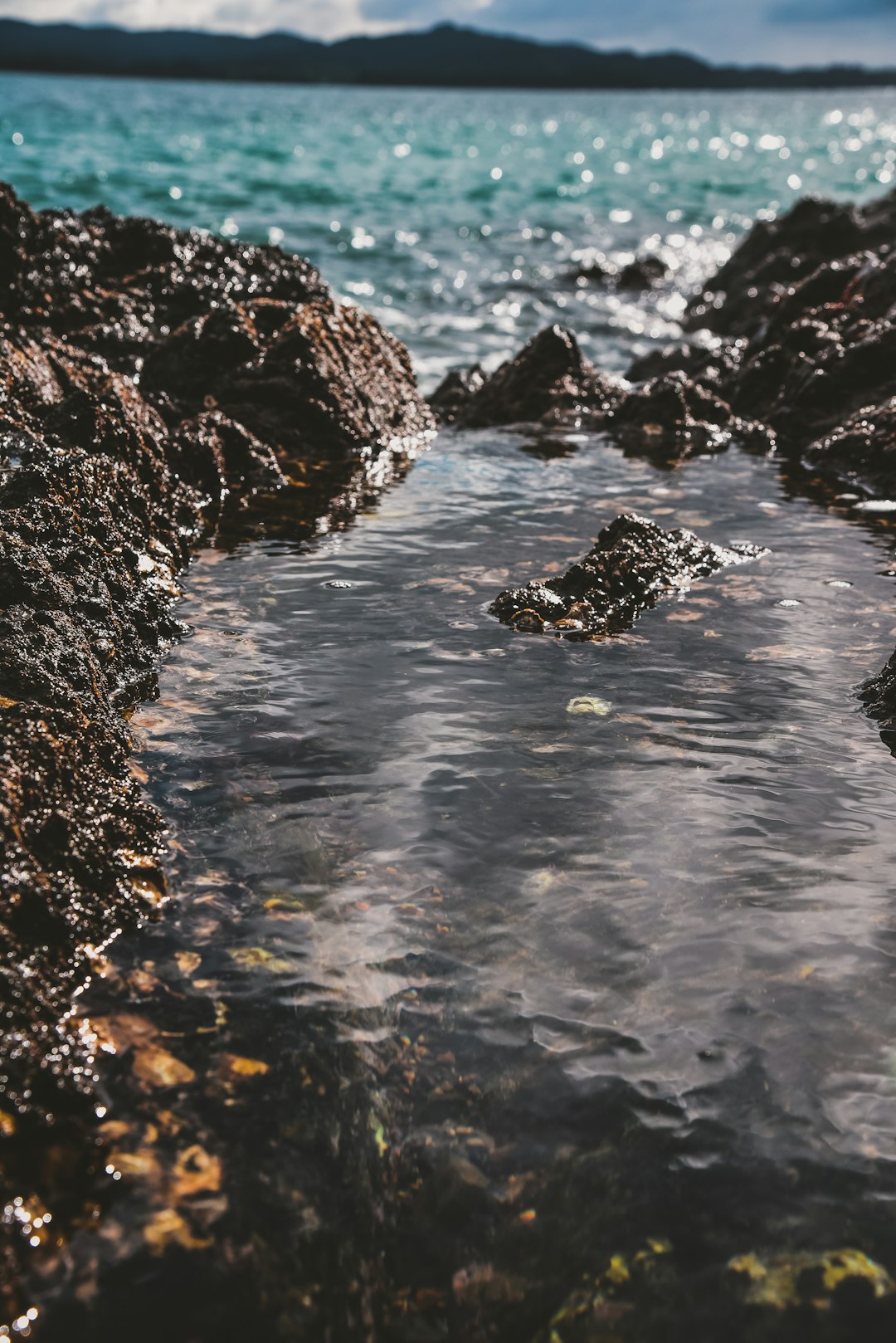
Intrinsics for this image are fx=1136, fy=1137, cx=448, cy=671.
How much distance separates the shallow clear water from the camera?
2713 mm

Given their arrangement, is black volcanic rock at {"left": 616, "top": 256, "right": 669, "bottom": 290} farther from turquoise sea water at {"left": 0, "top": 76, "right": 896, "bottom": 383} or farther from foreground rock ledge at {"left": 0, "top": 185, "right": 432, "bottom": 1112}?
foreground rock ledge at {"left": 0, "top": 185, "right": 432, "bottom": 1112}

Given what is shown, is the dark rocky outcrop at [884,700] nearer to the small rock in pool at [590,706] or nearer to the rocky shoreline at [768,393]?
the small rock in pool at [590,706]

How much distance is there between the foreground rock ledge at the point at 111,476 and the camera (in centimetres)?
345

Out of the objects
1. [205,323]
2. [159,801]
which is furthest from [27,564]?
[205,323]

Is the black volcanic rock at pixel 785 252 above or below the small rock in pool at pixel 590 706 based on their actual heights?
above

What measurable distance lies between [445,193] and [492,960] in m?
37.8

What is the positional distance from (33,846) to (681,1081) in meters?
2.05

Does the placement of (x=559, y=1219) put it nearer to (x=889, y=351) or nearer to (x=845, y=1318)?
(x=845, y=1318)

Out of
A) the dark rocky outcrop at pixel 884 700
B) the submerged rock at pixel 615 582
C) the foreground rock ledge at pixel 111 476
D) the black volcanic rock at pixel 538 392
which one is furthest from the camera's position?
the black volcanic rock at pixel 538 392

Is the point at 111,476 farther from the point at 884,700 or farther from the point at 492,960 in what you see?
the point at 884,700

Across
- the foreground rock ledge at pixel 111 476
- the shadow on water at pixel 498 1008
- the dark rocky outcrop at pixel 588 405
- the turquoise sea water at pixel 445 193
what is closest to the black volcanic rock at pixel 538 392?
the dark rocky outcrop at pixel 588 405

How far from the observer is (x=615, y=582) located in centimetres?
634

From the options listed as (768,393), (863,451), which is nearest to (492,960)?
(863,451)

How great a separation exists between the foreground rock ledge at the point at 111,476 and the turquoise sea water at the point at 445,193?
12.8ft
